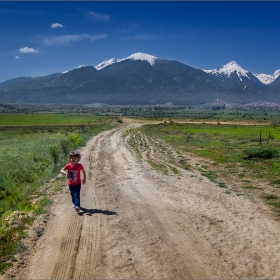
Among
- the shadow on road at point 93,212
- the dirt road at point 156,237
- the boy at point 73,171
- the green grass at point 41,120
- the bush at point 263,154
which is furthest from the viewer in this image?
the green grass at point 41,120

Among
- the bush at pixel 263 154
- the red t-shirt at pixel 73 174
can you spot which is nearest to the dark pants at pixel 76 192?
the red t-shirt at pixel 73 174

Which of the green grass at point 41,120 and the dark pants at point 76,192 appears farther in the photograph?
the green grass at point 41,120

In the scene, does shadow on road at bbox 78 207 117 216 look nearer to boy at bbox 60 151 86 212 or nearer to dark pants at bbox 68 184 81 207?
dark pants at bbox 68 184 81 207

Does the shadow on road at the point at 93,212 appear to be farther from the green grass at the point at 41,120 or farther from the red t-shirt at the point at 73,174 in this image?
the green grass at the point at 41,120

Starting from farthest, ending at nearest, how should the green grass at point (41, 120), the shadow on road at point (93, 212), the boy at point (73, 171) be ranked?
the green grass at point (41, 120) → the shadow on road at point (93, 212) → the boy at point (73, 171)

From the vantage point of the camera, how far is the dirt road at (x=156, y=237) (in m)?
6.69

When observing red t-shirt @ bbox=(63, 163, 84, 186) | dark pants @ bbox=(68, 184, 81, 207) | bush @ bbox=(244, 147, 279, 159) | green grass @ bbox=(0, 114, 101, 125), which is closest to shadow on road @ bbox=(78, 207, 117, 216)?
dark pants @ bbox=(68, 184, 81, 207)

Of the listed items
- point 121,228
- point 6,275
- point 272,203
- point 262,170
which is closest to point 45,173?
point 121,228

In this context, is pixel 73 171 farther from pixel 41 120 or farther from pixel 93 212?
pixel 41 120

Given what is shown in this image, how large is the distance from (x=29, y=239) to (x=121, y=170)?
10648mm

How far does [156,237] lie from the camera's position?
328 inches

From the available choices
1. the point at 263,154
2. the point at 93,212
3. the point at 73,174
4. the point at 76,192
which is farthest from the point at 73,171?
the point at 263,154

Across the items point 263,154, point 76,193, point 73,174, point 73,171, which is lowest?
point 263,154

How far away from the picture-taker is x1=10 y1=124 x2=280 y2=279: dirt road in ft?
21.9
